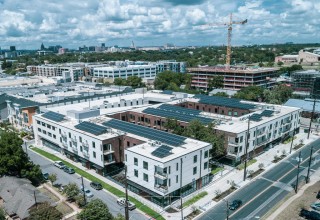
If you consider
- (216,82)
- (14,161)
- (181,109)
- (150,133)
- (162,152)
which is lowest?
(14,161)

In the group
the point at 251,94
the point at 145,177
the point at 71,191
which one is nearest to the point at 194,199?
the point at 145,177

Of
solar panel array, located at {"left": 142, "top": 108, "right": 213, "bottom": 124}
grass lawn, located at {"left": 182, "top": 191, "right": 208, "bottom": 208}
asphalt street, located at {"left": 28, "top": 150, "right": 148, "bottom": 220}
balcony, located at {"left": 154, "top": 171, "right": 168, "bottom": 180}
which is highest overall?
solar panel array, located at {"left": 142, "top": 108, "right": 213, "bottom": 124}

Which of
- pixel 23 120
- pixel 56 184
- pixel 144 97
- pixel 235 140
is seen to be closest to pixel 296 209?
pixel 235 140

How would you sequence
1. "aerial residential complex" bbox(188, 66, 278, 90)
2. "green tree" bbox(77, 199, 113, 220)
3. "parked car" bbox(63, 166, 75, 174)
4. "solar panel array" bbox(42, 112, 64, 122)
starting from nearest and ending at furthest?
"green tree" bbox(77, 199, 113, 220) → "parked car" bbox(63, 166, 75, 174) → "solar panel array" bbox(42, 112, 64, 122) → "aerial residential complex" bbox(188, 66, 278, 90)

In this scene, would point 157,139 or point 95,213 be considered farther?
point 157,139

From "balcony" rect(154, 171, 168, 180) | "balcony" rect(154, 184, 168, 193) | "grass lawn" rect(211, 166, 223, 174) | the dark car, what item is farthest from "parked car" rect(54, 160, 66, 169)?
the dark car

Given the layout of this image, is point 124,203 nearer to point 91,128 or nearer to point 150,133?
point 150,133

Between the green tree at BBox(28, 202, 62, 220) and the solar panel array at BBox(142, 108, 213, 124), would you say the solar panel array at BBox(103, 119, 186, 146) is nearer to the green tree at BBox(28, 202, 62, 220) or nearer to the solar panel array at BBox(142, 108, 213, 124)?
the solar panel array at BBox(142, 108, 213, 124)
